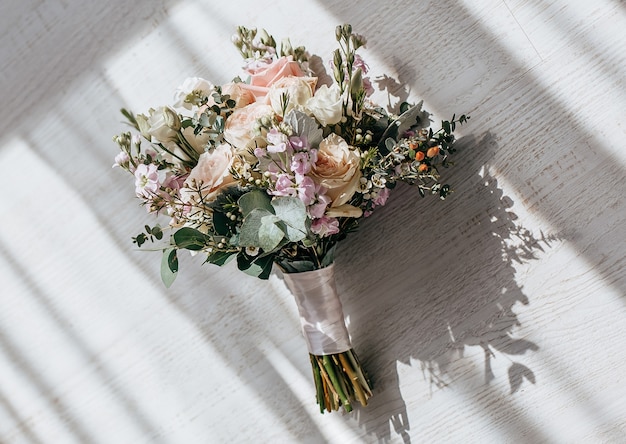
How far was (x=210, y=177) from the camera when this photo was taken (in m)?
1.09

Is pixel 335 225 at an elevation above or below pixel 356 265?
above

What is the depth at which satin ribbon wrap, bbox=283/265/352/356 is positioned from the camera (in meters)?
1.30

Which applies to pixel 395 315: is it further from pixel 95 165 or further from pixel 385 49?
pixel 95 165

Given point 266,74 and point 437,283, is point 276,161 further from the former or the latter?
point 437,283

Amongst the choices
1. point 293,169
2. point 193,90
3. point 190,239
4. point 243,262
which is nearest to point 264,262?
point 243,262

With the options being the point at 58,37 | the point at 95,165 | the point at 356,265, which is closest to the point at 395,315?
the point at 356,265

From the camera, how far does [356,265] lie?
4.62 feet

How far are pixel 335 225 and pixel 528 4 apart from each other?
2.07ft

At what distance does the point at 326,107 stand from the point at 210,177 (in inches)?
9.5

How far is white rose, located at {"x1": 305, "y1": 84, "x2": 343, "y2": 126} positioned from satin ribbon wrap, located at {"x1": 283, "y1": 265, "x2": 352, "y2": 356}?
0.35 meters

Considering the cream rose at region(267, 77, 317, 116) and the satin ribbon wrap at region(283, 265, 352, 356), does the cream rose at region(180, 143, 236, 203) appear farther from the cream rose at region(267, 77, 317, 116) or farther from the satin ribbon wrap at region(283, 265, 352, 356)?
the satin ribbon wrap at region(283, 265, 352, 356)

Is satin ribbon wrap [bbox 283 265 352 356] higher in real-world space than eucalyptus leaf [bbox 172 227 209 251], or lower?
lower

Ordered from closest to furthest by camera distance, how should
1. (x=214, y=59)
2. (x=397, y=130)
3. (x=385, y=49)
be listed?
(x=397, y=130) → (x=385, y=49) → (x=214, y=59)

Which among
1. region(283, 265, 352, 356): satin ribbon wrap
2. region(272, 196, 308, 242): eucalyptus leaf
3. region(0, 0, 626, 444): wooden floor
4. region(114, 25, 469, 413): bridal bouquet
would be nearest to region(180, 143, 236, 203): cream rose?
region(114, 25, 469, 413): bridal bouquet
